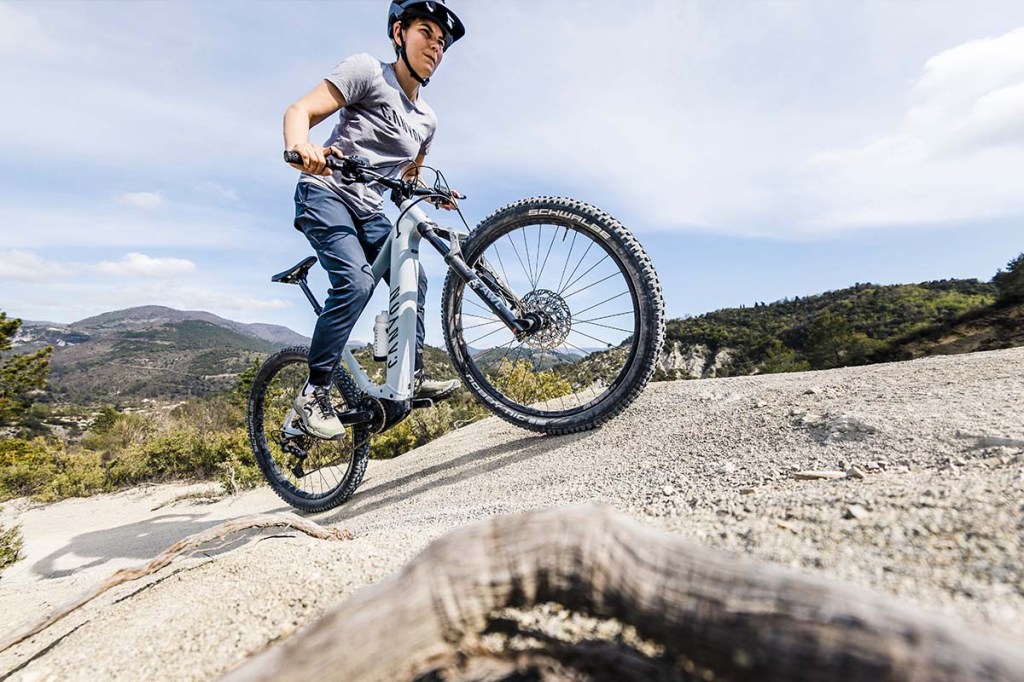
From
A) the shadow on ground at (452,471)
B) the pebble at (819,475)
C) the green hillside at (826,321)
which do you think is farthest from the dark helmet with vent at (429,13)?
the green hillside at (826,321)

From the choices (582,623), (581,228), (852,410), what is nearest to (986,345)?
(852,410)

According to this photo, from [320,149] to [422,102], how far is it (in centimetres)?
114

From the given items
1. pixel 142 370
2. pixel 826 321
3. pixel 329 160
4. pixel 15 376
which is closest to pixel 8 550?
pixel 329 160

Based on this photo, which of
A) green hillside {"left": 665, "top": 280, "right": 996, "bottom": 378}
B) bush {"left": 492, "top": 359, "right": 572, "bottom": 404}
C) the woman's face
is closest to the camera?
the woman's face

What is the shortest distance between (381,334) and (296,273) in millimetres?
1309

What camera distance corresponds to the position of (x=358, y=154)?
3.46 m

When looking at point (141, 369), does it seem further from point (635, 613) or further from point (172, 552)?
point (635, 613)

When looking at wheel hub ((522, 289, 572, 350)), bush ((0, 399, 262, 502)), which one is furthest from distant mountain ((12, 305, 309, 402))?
wheel hub ((522, 289, 572, 350))

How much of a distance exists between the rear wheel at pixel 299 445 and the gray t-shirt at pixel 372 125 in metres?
1.47

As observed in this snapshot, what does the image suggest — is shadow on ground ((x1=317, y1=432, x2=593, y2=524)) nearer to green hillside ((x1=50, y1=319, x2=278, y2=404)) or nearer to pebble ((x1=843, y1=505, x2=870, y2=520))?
pebble ((x1=843, y1=505, x2=870, y2=520))

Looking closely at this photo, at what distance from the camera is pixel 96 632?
188 centimetres

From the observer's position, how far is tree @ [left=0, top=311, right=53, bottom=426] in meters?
11.8

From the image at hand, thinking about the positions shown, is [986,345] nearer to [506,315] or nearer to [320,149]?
[506,315]

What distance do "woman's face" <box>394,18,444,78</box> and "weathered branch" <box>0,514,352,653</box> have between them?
3036 millimetres
